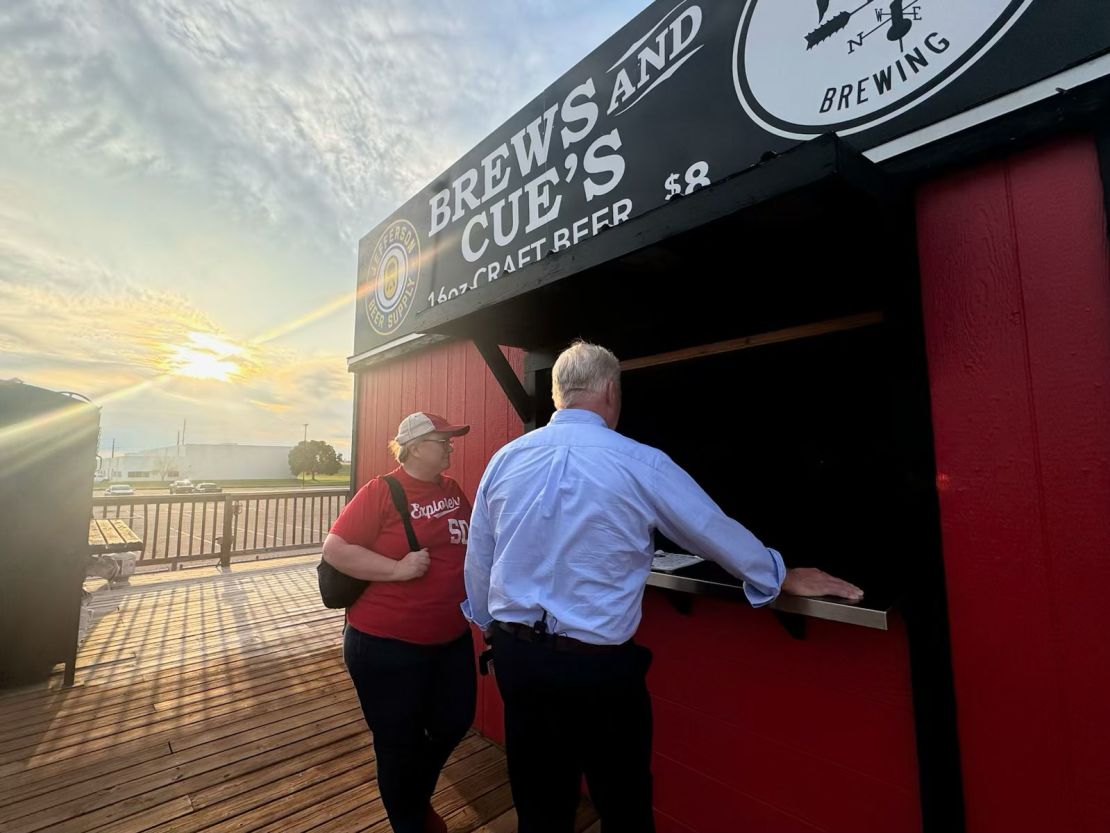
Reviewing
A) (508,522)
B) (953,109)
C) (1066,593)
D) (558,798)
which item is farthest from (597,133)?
(558,798)

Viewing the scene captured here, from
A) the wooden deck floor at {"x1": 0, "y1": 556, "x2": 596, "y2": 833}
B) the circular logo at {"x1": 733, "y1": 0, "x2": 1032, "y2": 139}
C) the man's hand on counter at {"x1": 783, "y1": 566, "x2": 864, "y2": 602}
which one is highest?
the circular logo at {"x1": 733, "y1": 0, "x2": 1032, "y2": 139}

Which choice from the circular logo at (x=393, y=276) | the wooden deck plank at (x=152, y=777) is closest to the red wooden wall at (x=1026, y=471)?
the wooden deck plank at (x=152, y=777)

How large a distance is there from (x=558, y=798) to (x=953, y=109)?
2.20 m

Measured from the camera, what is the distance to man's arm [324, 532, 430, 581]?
178 cm

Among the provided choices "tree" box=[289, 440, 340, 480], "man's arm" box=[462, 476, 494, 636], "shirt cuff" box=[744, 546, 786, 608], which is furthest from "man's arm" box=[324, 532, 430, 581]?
"tree" box=[289, 440, 340, 480]

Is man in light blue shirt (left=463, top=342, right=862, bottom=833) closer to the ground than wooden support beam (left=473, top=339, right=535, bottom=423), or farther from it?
closer to the ground

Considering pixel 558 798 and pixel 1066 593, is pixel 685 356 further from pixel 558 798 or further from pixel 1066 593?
pixel 558 798

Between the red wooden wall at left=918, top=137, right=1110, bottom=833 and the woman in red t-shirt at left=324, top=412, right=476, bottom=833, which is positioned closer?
the red wooden wall at left=918, top=137, right=1110, bottom=833

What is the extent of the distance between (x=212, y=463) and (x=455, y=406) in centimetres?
6175

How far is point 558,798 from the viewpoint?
130cm

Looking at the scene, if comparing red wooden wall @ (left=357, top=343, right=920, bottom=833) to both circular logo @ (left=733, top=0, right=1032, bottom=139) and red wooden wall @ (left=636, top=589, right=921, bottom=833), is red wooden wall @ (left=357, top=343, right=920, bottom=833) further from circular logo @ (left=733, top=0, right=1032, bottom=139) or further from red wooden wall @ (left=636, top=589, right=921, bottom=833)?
circular logo @ (left=733, top=0, right=1032, bottom=139)

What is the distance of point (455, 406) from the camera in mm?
3320

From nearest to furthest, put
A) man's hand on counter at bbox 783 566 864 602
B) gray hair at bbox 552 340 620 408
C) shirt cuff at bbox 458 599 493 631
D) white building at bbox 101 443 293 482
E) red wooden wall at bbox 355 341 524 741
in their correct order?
man's hand on counter at bbox 783 566 864 602
gray hair at bbox 552 340 620 408
shirt cuff at bbox 458 599 493 631
red wooden wall at bbox 355 341 524 741
white building at bbox 101 443 293 482

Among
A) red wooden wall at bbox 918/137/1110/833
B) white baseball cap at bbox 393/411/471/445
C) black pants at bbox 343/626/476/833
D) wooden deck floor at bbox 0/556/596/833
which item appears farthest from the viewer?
wooden deck floor at bbox 0/556/596/833
